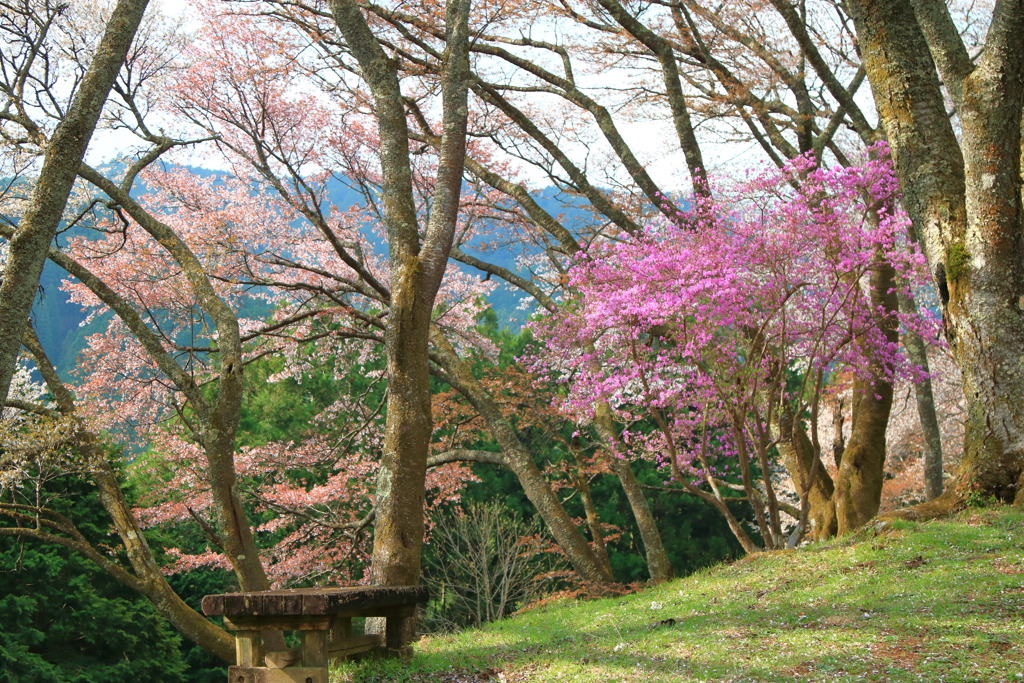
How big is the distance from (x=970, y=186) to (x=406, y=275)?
15.2ft

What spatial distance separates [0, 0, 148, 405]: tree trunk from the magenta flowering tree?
470cm

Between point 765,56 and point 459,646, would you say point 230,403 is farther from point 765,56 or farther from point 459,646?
point 765,56

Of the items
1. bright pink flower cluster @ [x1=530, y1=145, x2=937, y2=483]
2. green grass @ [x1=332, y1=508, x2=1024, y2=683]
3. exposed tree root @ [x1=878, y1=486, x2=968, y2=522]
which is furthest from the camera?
bright pink flower cluster @ [x1=530, y1=145, x2=937, y2=483]

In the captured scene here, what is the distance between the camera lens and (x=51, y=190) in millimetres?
4418

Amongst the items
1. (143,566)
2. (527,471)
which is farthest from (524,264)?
(143,566)

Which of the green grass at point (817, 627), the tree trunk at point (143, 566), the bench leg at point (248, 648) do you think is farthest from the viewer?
the tree trunk at point (143, 566)

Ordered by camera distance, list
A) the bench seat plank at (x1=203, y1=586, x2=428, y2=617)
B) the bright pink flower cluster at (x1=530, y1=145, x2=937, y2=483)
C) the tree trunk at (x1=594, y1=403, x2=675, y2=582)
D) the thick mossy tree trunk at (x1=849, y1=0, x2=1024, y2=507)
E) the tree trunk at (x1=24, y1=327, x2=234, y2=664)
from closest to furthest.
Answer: the bench seat plank at (x1=203, y1=586, x2=428, y2=617), the thick mossy tree trunk at (x1=849, y1=0, x2=1024, y2=507), the bright pink flower cluster at (x1=530, y1=145, x2=937, y2=483), the tree trunk at (x1=24, y1=327, x2=234, y2=664), the tree trunk at (x1=594, y1=403, x2=675, y2=582)

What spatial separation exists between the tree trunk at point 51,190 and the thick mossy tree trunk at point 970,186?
5.66 m

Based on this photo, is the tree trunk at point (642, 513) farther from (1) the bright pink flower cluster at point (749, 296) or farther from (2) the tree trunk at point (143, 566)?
(2) the tree trunk at point (143, 566)

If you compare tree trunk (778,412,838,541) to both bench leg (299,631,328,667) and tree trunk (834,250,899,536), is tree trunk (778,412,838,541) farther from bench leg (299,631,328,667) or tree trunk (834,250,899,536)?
bench leg (299,631,328,667)

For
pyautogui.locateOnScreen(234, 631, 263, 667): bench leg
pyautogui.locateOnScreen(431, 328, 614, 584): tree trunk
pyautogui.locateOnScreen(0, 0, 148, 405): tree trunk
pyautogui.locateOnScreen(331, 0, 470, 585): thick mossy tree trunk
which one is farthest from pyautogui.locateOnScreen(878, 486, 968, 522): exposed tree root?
pyautogui.locateOnScreen(0, 0, 148, 405): tree trunk

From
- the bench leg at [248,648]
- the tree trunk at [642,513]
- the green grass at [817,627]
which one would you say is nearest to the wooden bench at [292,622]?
the bench leg at [248,648]

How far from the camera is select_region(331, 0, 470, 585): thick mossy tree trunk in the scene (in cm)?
546

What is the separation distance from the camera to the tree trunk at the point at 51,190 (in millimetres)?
4129
